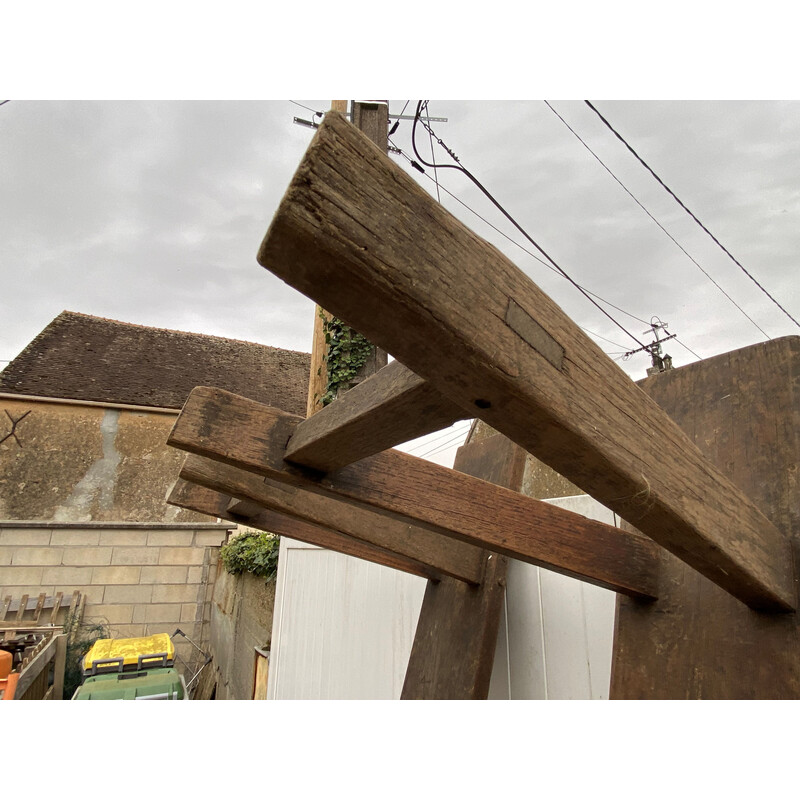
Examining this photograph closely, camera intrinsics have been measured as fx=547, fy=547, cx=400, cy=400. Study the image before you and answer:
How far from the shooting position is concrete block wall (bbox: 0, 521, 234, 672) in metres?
11.0

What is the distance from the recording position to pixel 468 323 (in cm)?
57

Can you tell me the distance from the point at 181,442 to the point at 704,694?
3.93 ft

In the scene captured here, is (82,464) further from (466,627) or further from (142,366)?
(466,627)

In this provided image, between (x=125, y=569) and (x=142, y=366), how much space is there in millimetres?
5296

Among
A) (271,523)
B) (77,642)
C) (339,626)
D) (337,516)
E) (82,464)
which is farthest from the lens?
(82,464)

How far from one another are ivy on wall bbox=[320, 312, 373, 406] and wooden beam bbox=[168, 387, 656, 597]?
3232 millimetres

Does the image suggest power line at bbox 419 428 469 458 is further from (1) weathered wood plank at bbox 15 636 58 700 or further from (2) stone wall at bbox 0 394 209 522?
(2) stone wall at bbox 0 394 209 522

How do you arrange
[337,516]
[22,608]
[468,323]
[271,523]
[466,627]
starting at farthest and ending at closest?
[22,608]
[271,523]
[466,627]
[337,516]
[468,323]

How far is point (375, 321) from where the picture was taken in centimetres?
55

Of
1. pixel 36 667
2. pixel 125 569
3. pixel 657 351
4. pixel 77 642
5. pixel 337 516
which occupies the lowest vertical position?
pixel 77 642

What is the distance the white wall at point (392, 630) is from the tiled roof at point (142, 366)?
10808 millimetres

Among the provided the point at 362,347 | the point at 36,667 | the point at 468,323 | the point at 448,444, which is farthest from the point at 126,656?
the point at 468,323
